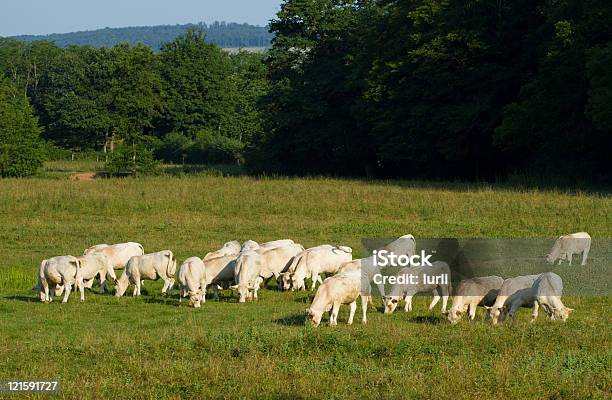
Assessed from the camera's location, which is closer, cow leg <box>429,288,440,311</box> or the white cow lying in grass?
the white cow lying in grass

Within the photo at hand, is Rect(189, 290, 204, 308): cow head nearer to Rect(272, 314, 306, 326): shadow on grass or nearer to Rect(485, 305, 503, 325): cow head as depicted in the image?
Rect(272, 314, 306, 326): shadow on grass

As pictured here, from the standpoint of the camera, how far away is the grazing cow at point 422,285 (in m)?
17.7

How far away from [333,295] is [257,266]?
434 centimetres

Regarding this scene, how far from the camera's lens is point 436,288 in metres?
18.2

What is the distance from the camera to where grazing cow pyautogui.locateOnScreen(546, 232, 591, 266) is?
24.1 meters

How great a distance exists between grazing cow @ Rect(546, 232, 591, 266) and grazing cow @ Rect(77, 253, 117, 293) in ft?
34.6

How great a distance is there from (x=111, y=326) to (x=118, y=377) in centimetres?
478

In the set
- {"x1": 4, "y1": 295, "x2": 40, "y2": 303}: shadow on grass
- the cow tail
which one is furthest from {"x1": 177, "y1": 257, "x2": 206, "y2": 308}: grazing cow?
{"x1": 4, "y1": 295, "x2": 40, "y2": 303}: shadow on grass

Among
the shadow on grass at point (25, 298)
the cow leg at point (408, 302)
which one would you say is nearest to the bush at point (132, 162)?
the shadow on grass at point (25, 298)

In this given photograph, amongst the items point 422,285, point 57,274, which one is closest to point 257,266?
point 422,285

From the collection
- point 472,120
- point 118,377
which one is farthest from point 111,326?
point 472,120

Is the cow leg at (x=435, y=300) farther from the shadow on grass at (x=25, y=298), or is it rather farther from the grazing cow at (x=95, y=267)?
the shadow on grass at (x=25, y=298)

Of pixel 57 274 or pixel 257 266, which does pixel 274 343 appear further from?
pixel 57 274

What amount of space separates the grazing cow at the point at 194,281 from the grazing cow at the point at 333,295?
12.4 feet
